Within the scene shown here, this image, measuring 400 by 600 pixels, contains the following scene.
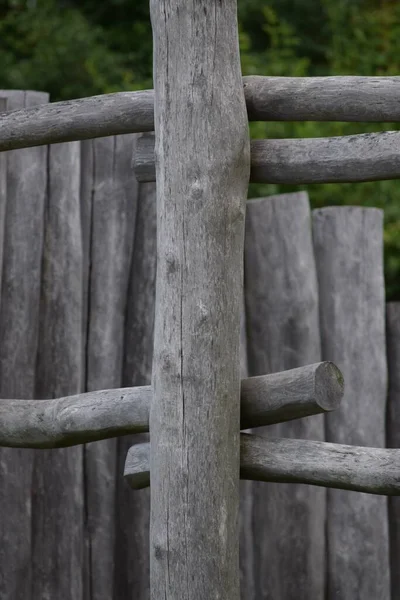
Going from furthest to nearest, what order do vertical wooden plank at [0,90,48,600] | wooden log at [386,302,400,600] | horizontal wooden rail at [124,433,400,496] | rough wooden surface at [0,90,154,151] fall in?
1. wooden log at [386,302,400,600]
2. vertical wooden plank at [0,90,48,600]
3. rough wooden surface at [0,90,154,151]
4. horizontal wooden rail at [124,433,400,496]

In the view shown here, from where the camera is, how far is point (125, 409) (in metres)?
2.50

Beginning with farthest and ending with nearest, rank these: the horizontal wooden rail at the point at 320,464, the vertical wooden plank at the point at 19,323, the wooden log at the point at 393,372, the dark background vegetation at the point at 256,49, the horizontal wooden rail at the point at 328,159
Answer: the dark background vegetation at the point at 256,49, the wooden log at the point at 393,372, the vertical wooden plank at the point at 19,323, the horizontal wooden rail at the point at 328,159, the horizontal wooden rail at the point at 320,464

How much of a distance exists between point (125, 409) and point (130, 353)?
861mm

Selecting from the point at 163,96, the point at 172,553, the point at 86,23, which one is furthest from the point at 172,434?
the point at 86,23

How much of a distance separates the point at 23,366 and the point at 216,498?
1210 mm

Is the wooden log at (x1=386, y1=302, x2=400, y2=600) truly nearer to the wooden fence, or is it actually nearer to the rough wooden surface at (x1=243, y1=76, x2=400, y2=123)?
the wooden fence

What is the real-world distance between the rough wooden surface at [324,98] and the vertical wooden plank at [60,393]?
3.52ft

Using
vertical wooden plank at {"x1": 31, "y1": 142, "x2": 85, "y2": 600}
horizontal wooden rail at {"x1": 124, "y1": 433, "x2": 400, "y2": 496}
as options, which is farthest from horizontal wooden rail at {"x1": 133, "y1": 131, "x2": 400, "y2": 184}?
vertical wooden plank at {"x1": 31, "y1": 142, "x2": 85, "y2": 600}

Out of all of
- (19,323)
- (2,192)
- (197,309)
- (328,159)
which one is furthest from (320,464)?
(2,192)

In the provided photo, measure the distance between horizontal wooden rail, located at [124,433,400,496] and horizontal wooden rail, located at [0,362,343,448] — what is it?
7 cm

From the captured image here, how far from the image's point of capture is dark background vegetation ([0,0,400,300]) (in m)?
4.70

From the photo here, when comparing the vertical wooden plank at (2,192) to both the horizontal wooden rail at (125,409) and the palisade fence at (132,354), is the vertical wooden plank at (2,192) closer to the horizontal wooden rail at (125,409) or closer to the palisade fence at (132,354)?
the palisade fence at (132,354)

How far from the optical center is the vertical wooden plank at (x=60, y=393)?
130 inches

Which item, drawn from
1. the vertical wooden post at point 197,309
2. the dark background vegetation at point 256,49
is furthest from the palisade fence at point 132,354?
the dark background vegetation at point 256,49
